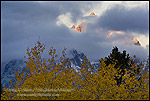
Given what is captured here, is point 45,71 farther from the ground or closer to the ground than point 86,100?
farther from the ground

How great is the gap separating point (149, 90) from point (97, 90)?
11.8 feet

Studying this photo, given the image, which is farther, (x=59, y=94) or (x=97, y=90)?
(x=97, y=90)

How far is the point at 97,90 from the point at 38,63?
4.68m

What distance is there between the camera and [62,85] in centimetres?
1567

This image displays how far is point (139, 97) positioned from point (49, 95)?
6.24 meters

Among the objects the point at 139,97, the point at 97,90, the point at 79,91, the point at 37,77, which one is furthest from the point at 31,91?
the point at 139,97

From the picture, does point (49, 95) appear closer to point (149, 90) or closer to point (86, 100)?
point (86, 100)

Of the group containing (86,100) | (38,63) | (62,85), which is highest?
(38,63)

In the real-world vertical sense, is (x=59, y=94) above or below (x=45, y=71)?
below

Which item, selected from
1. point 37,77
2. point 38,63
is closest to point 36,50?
point 38,63

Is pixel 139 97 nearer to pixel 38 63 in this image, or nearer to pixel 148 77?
pixel 148 77

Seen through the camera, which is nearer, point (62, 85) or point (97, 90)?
point (62, 85)

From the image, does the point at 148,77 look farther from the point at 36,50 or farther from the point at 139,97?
the point at 36,50

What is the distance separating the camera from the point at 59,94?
50.5ft
